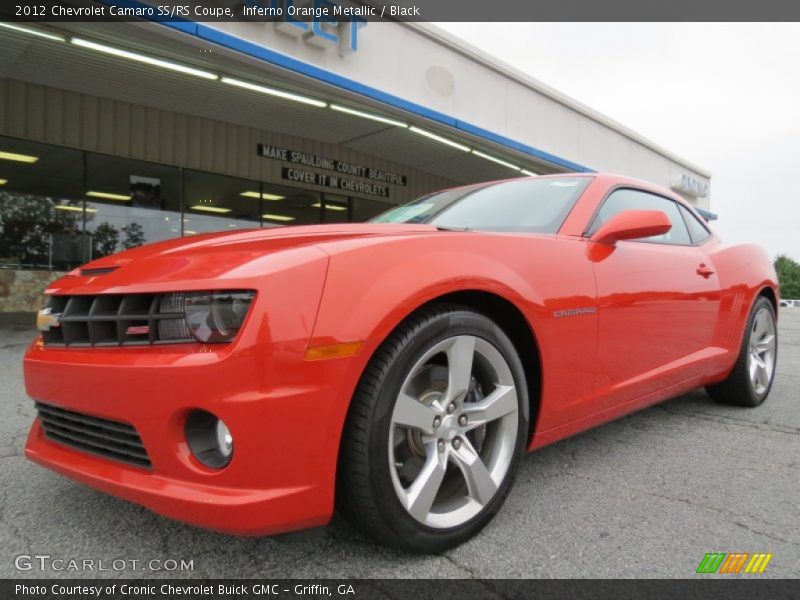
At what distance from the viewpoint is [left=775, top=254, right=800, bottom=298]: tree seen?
90325 millimetres

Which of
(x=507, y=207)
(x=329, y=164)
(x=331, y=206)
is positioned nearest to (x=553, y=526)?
(x=507, y=207)

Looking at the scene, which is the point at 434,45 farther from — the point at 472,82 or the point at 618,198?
the point at 618,198

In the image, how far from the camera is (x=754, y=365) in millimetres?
3461

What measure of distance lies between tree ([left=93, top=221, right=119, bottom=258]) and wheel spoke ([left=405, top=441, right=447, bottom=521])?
8755mm

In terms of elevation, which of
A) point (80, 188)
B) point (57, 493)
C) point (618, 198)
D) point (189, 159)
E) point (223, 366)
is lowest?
point (57, 493)

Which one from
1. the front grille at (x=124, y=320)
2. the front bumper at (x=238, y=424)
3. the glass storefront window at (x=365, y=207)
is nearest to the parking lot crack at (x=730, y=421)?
the front bumper at (x=238, y=424)

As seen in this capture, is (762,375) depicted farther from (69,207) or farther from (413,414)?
(69,207)

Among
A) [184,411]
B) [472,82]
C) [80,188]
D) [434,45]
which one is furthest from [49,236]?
[184,411]

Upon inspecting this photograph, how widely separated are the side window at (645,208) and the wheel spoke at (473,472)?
46.0 inches

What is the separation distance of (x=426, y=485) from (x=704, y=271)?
86.1 inches

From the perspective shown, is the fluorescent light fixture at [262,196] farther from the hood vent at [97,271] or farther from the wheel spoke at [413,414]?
the wheel spoke at [413,414]

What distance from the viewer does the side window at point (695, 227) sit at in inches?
126

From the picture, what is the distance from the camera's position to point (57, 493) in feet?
6.45

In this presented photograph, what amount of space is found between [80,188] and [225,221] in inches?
94.7
